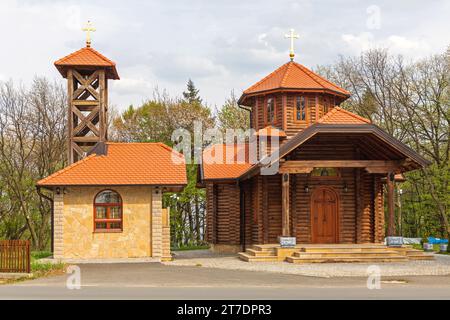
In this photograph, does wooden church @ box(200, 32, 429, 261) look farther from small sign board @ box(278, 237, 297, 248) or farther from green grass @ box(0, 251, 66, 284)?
green grass @ box(0, 251, 66, 284)

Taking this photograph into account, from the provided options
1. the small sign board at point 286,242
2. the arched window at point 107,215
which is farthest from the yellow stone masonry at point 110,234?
the small sign board at point 286,242

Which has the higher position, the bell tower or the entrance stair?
the bell tower

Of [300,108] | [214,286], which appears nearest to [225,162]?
[300,108]

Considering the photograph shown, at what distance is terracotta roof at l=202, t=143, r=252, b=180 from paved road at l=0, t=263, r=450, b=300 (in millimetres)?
9923

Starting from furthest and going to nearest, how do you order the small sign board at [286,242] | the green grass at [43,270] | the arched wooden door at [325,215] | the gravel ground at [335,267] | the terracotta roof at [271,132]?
the terracotta roof at [271,132] < the arched wooden door at [325,215] < the small sign board at [286,242] < the gravel ground at [335,267] < the green grass at [43,270]

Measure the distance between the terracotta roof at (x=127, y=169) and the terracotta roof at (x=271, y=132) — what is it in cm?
418

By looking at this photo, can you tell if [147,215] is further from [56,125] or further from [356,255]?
[56,125]

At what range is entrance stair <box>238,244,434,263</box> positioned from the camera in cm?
2333

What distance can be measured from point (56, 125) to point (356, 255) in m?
25.8

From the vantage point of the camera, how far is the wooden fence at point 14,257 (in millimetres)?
19578

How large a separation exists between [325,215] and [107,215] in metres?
9.01

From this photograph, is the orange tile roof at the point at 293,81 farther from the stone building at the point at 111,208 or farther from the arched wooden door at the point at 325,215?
the stone building at the point at 111,208

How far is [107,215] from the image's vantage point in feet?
83.5

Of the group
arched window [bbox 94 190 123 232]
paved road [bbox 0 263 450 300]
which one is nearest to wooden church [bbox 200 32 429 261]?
arched window [bbox 94 190 123 232]
